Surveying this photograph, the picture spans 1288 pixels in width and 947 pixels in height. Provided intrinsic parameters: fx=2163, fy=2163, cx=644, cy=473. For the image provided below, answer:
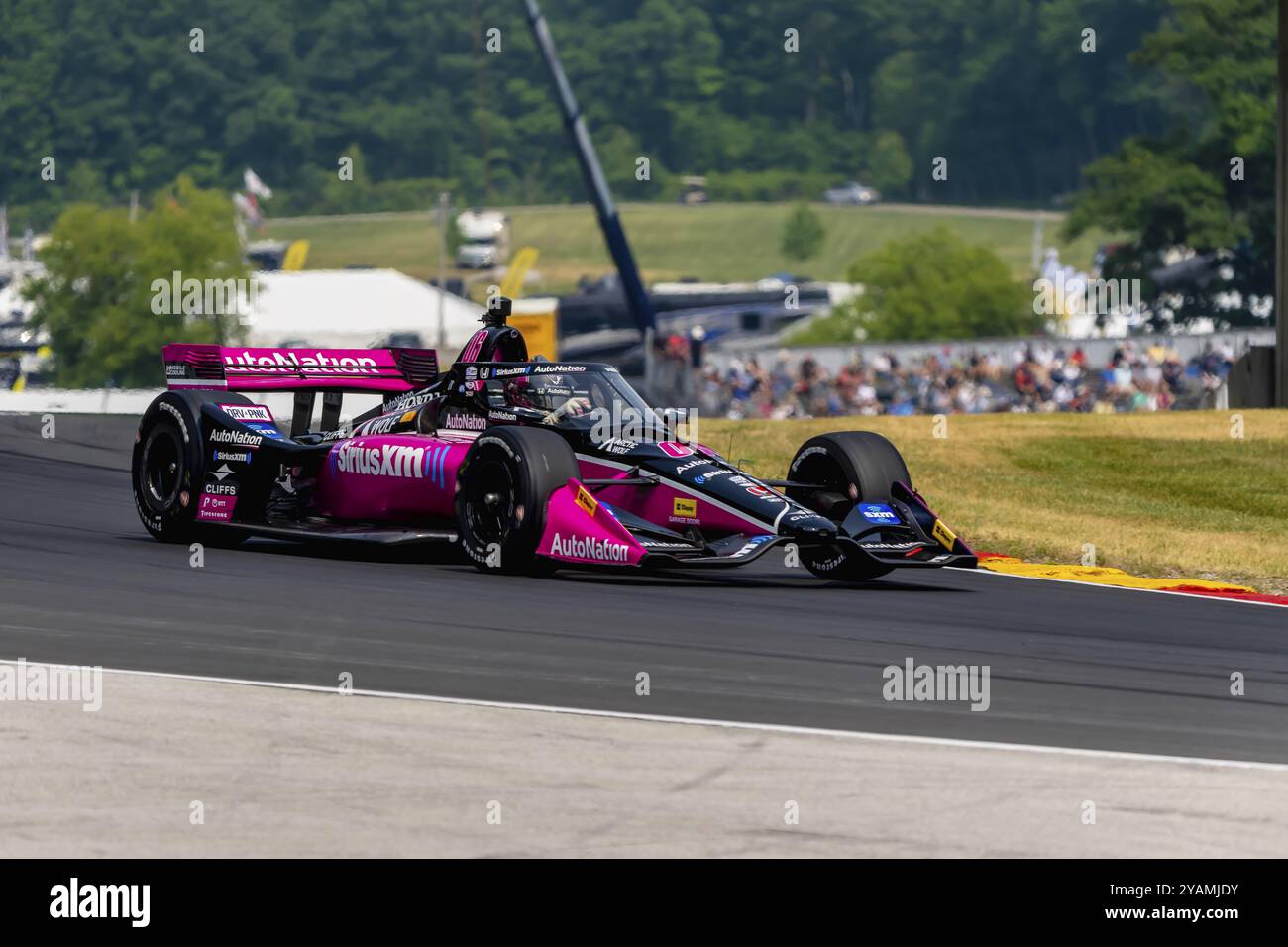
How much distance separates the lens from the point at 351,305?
277ft

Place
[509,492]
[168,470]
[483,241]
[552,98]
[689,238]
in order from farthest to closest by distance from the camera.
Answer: [552,98], [689,238], [483,241], [168,470], [509,492]

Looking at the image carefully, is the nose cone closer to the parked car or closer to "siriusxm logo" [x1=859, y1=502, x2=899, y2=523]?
"siriusxm logo" [x1=859, y1=502, x2=899, y2=523]

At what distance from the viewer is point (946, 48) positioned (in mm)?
178500

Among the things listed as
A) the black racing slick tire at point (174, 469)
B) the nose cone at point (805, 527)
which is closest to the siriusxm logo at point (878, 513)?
the nose cone at point (805, 527)

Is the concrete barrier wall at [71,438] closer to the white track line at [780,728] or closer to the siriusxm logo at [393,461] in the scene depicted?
the siriusxm logo at [393,461]

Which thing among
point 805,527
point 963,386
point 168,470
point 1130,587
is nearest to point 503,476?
point 805,527

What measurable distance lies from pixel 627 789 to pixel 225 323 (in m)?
85.3

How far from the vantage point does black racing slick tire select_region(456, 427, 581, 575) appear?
12.8 metres

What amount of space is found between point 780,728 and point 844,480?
5.33m

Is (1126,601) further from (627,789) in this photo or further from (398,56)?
(398,56)

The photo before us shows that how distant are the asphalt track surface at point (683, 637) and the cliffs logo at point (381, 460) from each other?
613 millimetres

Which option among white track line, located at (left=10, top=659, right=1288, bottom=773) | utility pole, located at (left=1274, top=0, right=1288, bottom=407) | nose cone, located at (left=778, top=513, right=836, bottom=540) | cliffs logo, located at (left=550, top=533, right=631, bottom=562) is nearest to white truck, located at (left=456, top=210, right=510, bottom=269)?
utility pole, located at (left=1274, top=0, right=1288, bottom=407)

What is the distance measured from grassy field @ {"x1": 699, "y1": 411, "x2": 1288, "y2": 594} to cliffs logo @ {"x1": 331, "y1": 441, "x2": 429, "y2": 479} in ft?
16.2

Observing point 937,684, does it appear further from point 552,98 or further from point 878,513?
point 552,98
